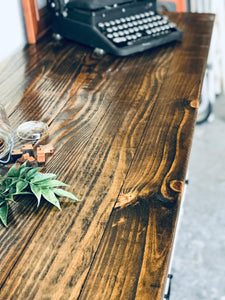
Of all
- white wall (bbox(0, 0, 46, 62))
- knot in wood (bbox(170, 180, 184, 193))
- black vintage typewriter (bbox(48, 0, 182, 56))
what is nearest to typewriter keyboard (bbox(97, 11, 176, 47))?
black vintage typewriter (bbox(48, 0, 182, 56))

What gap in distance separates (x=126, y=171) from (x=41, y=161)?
0.23 m

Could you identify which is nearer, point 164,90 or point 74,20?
point 164,90

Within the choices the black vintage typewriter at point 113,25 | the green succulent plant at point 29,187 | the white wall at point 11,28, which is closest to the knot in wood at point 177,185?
the green succulent plant at point 29,187

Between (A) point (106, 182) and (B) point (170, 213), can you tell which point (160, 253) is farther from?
(A) point (106, 182)

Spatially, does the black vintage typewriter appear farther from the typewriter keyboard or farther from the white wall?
the white wall

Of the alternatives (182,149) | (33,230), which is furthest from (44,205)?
(182,149)

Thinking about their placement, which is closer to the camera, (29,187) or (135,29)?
(29,187)

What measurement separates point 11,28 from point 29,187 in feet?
3.58

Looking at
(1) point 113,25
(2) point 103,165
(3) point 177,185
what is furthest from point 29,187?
(1) point 113,25

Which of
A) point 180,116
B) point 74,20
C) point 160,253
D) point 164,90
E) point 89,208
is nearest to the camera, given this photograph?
point 160,253

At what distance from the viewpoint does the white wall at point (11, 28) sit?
1.81 meters

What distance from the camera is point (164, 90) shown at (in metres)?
1.45

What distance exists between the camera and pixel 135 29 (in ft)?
5.98

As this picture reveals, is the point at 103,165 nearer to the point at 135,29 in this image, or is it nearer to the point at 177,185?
the point at 177,185
